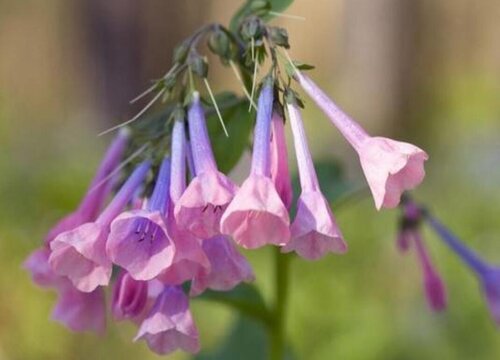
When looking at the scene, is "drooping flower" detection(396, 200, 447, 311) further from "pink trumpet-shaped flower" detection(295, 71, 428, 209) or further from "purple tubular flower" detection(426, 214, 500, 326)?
"pink trumpet-shaped flower" detection(295, 71, 428, 209)

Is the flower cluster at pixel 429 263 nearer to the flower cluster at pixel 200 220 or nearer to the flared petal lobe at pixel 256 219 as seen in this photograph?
the flower cluster at pixel 200 220

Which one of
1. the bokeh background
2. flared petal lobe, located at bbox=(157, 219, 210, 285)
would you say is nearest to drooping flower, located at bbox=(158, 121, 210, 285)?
flared petal lobe, located at bbox=(157, 219, 210, 285)

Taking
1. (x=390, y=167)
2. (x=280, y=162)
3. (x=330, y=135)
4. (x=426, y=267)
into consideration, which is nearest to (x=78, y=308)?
(x=280, y=162)

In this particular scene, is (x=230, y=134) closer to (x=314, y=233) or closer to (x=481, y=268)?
(x=314, y=233)

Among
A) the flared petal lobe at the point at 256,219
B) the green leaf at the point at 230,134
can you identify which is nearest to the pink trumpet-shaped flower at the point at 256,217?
the flared petal lobe at the point at 256,219

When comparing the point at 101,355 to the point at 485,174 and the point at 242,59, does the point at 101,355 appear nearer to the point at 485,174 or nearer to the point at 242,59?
the point at 242,59

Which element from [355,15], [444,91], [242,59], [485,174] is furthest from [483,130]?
[242,59]
